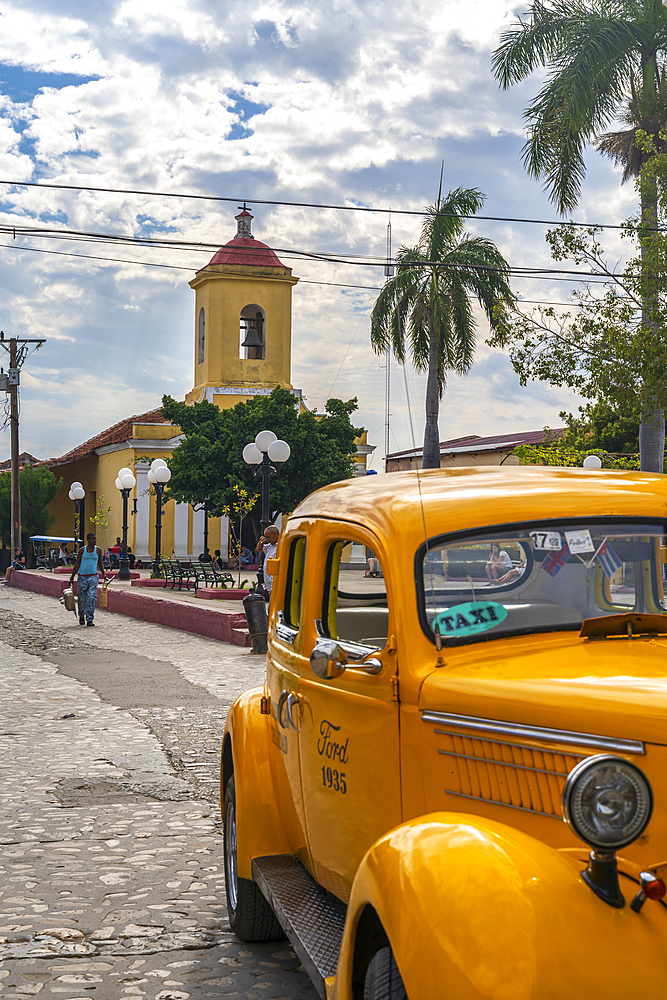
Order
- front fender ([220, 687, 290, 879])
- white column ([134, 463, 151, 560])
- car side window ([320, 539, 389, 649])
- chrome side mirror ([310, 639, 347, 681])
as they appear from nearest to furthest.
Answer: chrome side mirror ([310, 639, 347, 681]) → car side window ([320, 539, 389, 649]) → front fender ([220, 687, 290, 879]) → white column ([134, 463, 151, 560])

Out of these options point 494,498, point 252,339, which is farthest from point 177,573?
point 494,498

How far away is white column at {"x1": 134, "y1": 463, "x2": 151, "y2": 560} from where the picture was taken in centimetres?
4694

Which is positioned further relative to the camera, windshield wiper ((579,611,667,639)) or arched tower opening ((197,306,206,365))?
arched tower opening ((197,306,206,365))

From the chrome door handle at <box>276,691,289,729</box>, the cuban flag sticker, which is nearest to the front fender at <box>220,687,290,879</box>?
the chrome door handle at <box>276,691,289,729</box>

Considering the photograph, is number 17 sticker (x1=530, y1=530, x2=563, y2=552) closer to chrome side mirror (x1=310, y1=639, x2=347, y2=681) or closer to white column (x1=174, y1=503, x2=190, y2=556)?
chrome side mirror (x1=310, y1=639, x2=347, y2=681)

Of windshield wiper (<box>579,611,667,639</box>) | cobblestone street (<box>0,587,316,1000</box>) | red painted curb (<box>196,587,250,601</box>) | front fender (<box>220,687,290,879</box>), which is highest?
windshield wiper (<box>579,611,667,639</box>)

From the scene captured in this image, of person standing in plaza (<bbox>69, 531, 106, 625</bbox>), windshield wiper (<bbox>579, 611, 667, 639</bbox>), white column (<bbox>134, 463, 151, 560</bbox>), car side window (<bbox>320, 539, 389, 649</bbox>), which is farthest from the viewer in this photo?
white column (<bbox>134, 463, 151, 560</bbox>)

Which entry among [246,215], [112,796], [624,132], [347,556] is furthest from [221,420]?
[347,556]

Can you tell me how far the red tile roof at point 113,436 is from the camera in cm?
5053

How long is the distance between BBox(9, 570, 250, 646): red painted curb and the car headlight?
44.8 ft

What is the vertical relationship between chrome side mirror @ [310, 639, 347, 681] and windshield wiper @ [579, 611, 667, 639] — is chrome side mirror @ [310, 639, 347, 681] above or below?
below

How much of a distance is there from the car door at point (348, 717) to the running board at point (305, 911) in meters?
0.07

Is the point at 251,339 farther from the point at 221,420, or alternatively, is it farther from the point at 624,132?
the point at 624,132

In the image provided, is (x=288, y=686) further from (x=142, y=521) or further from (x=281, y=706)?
(x=142, y=521)
